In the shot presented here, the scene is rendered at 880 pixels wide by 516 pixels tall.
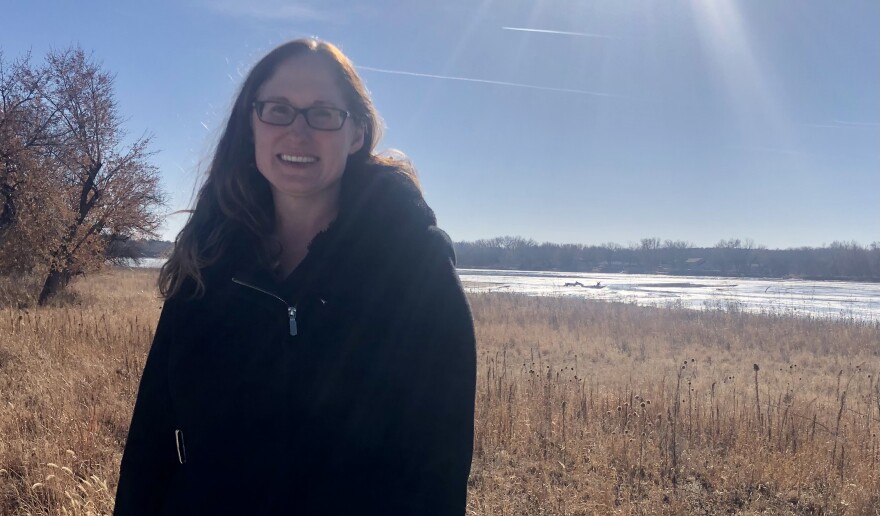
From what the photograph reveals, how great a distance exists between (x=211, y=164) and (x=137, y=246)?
27618 millimetres

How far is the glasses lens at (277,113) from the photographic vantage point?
1659mm

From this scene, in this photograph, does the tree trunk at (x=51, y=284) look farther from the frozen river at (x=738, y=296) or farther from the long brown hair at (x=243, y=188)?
the frozen river at (x=738, y=296)

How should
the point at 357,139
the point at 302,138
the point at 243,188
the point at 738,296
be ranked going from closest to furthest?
the point at 302,138
the point at 357,139
the point at 243,188
the point at 738,296

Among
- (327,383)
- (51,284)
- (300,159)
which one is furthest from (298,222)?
(51,284)

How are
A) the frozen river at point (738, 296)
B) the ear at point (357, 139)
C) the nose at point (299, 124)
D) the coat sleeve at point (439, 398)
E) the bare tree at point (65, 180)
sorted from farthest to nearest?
the frozen river at point (738, 296)
the bare tree at point (65, 180)
the ear at point (357, 139)
the nose at point (299, 124)
the coat sleeve at point (439, 398)

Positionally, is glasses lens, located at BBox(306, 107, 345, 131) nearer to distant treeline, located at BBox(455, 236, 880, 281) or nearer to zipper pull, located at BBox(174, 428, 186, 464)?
zipper pull, located at BBox(174, 428, 186, 464)

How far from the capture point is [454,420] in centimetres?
139

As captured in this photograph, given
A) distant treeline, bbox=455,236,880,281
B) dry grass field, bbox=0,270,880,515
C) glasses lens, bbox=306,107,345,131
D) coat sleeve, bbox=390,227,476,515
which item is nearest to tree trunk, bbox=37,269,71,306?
dry grass field, bbox=0,270,880,515

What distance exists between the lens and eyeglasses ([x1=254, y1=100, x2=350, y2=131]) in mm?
1642

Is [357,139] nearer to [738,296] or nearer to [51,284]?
[51,284]

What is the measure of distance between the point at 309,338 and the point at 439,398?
0.39 m

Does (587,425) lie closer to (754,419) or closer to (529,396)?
(529,396)

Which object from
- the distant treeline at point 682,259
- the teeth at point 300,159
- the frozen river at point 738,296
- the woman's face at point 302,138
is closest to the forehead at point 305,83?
the woman's face at point 302,138

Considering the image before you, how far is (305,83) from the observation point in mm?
1669
